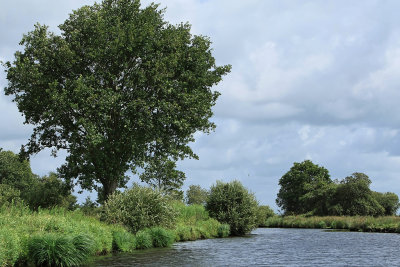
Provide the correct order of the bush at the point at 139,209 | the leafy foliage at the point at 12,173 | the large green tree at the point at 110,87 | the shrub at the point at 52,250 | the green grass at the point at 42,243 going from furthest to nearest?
the leafy foliage at the point at 12,173 → the large green tree at the point at 110,87 → the bush at the point at 139,209 → the shrub at the point at 52,250 → the green grass at the point at 42,243

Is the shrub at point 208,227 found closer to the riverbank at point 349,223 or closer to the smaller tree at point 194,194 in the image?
the riverbank at point 349,223

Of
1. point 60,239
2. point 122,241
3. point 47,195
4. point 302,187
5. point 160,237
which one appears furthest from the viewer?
point 302,187

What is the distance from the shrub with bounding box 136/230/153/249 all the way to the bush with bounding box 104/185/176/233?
5.42 ft

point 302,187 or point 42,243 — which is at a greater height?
point 302,187

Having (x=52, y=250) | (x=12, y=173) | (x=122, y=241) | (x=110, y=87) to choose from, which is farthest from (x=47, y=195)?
(x=12, y=173)

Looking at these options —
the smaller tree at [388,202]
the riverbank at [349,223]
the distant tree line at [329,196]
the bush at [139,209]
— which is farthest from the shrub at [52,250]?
the smaller tree at [388,202]

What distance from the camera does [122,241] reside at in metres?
29.9

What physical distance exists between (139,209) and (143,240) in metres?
3.05

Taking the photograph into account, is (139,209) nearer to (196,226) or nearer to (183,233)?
(183,233)

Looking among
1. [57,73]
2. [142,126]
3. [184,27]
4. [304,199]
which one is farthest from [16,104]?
[304,199]

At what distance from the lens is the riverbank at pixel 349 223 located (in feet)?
194

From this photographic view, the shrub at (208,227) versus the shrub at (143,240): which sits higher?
the shrub at (208,227)

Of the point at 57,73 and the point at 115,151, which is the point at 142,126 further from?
the point at 57,73

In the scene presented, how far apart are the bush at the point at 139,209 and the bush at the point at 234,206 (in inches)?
584
